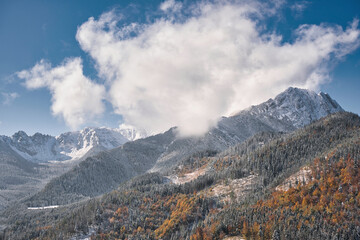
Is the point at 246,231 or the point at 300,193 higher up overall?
the point at 300,193

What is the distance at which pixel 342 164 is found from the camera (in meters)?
198

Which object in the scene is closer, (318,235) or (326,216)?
(318,235)

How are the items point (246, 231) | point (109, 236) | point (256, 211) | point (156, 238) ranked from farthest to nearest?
point (109, 236) < point (156, 238) < point (256, 211) < point (246, 231)

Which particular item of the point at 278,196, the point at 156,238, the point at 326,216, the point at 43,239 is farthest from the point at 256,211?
the point at 43,239

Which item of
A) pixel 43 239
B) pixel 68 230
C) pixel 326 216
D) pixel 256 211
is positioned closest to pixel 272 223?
pixel 256 211

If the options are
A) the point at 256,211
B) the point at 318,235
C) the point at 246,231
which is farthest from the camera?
the point at 256,211

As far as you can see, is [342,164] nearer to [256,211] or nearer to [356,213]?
[356,213]

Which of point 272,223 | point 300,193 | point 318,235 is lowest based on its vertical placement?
point 318,235

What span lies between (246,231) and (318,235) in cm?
4119

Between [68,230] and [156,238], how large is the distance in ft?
267

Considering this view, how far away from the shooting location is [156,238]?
181 metres

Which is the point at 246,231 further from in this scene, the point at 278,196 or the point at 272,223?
the point at 278,196

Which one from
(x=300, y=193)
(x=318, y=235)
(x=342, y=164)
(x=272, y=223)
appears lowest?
(x=318, y=235)

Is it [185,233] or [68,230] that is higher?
[68,230]
